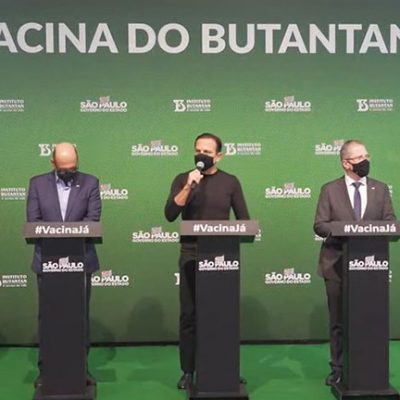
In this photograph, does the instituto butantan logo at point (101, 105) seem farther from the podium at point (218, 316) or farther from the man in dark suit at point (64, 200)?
the podium at point (218, 316)

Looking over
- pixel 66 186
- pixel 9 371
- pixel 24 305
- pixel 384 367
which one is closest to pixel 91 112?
pixel 66 186

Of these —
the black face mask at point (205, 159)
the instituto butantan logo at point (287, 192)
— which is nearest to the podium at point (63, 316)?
the black face mask at point (205, 159)

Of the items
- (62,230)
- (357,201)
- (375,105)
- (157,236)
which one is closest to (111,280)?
(157,236)

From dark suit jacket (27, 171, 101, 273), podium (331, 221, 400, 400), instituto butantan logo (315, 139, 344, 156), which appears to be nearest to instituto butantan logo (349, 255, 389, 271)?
podium (331, 221, 400, 400)

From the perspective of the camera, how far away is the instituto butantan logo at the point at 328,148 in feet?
18.2

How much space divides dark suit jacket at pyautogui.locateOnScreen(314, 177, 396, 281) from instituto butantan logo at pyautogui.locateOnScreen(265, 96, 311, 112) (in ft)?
4.49

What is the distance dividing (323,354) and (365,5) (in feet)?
9.13

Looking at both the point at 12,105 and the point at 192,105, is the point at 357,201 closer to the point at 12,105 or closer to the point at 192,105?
the point at 192,105

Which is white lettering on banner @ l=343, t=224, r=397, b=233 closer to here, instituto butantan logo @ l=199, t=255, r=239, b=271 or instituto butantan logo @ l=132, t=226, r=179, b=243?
instituto butantan logo @ l=199, t=255, r=239, b=271

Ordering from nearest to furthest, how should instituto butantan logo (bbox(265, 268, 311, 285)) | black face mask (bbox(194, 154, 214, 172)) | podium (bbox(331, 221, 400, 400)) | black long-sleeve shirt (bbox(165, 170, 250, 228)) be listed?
podium (bbox(331, 221, 400, 400))
black face mask (bbox(194, 154, 214, 172))
black long-sleeve shirt (bbox(165, 170, 250, 228))
instituto butantan logo (bbox(265, 268, 311, 285))

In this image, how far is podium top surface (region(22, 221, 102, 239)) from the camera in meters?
3.83

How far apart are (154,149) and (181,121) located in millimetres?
314

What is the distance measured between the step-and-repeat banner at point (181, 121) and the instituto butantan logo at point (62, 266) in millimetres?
1575

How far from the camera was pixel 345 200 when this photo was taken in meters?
4.28
